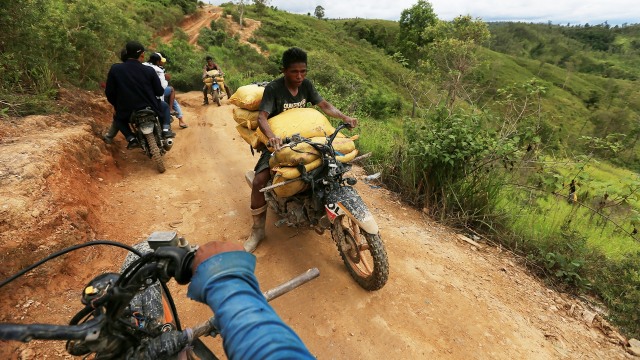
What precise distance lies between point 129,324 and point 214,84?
33.8ft

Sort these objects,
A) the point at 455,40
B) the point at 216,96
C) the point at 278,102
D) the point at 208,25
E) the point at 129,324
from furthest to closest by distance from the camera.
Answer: the point at 208,25, the point at 455,40, the point at 216,96, the point at 278,102, the point at 129,324

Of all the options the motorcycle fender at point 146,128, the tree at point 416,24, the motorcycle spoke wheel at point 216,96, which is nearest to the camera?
the motorcycle fender at point 146,128

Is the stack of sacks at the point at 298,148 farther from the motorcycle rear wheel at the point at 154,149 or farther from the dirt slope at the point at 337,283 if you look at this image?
the motorcycle rear wheel at the point at 154,149

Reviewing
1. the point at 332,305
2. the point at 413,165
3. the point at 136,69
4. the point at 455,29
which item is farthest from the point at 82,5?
the point at 455,29

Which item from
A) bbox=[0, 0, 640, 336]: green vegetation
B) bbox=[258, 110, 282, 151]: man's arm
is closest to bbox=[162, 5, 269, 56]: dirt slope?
bbox=[0, 0, 640, 336]: green vegetation

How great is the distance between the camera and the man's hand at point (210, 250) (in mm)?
1027

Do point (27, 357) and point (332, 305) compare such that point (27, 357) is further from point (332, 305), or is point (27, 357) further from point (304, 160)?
point (304, 160)

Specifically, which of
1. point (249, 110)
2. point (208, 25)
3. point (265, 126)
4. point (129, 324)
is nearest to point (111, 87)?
point (249, 110)

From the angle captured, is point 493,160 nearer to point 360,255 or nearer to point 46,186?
point 360,255

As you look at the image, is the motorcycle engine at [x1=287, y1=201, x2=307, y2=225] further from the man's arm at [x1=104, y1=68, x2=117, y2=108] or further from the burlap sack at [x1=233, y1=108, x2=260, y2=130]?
the man's arm at [x1=104, y1=68, x2=117, y2=108]

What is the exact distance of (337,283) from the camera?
335 centimetres

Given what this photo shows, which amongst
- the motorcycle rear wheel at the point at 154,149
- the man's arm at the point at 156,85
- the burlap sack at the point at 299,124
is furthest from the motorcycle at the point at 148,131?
the burlap sack at the point at 299,124

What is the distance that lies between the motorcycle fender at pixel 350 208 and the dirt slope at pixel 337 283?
753 mm

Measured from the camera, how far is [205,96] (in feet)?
35.3
